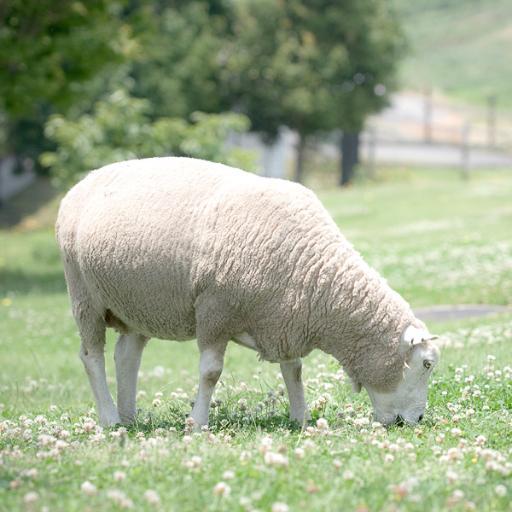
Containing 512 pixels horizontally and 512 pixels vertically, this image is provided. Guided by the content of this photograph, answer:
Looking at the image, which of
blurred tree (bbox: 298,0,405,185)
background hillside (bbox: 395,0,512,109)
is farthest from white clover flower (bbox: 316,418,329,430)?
background hillside (bbox: 395,0,512,109)

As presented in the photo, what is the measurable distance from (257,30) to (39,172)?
902cm

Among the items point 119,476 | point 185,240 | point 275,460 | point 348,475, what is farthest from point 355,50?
point 119,476

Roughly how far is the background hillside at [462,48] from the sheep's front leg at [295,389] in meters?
55.8

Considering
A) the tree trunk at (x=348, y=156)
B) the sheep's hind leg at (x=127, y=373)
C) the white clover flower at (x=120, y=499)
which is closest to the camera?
the white clover flower at (x=120, y=499)

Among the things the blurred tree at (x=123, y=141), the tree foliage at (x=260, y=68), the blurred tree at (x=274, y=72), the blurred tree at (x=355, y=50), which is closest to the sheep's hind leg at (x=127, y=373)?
the blurred tree at (x=123, y=141)

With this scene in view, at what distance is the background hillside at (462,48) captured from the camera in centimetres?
6725

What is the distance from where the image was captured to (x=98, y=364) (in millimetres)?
8227

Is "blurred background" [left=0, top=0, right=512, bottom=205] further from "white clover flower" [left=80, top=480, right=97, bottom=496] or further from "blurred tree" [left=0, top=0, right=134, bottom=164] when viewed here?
"white clover flower" [left=80, top=480, right=97, bottom=496]

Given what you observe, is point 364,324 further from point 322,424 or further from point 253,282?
point 322,424

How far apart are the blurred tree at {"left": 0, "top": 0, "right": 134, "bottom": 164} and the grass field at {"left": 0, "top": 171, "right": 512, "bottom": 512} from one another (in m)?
6.83

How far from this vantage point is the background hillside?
67.2 m

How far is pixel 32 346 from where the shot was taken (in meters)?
14.8

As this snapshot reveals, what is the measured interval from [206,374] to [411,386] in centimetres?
137

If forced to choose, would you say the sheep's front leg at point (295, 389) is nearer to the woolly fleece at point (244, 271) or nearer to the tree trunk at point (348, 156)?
the woolly fleece at point (244, 271)
